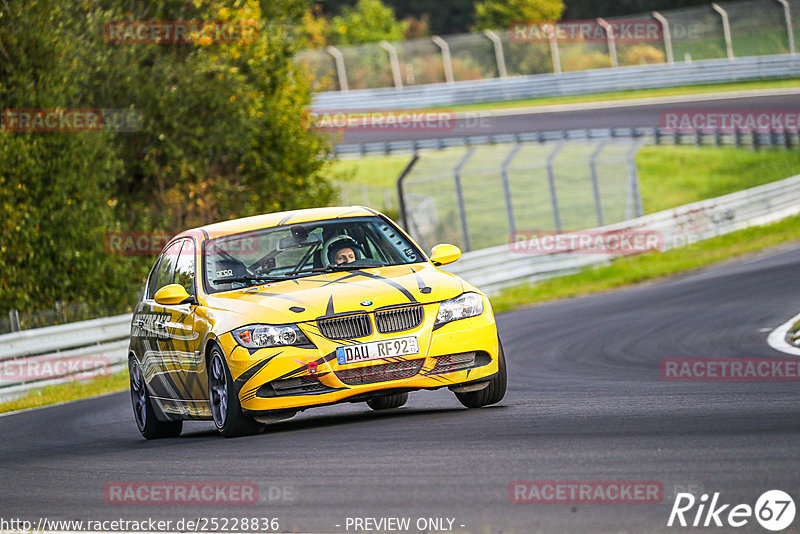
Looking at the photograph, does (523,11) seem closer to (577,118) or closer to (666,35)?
(666,35)

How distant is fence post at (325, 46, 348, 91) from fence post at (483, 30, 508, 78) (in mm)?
5916

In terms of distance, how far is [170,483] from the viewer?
23.3 feet

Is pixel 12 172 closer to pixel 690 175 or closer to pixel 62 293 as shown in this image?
pixel 62 293

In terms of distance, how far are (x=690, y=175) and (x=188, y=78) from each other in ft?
57.9

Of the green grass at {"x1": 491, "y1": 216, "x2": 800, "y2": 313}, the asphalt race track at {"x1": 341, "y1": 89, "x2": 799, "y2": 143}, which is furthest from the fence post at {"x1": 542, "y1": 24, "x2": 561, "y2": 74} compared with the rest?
the green grass at {"x1": 491, "y1": 216, "x2": 800, "y2": 313}

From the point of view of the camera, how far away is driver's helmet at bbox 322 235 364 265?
31.4ft

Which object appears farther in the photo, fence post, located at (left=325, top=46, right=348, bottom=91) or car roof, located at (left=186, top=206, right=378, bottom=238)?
fence post, located at (left=325, top=46, right=348, bottom=91)

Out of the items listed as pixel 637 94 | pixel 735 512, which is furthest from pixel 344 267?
pixel 637 94

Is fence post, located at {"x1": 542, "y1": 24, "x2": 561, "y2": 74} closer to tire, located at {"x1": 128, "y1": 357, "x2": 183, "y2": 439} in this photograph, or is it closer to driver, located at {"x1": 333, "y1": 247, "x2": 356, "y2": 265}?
tire, located at {"x1": 128, "y1": 357, "x2": 183, "y2": 439}

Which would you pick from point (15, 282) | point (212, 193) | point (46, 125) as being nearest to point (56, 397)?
point (15, 282)

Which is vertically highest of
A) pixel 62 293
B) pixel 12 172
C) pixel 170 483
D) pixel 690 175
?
pixel 170 483

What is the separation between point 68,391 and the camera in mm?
17281

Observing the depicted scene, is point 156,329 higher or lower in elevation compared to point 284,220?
lower

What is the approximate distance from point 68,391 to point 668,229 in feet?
46.3
